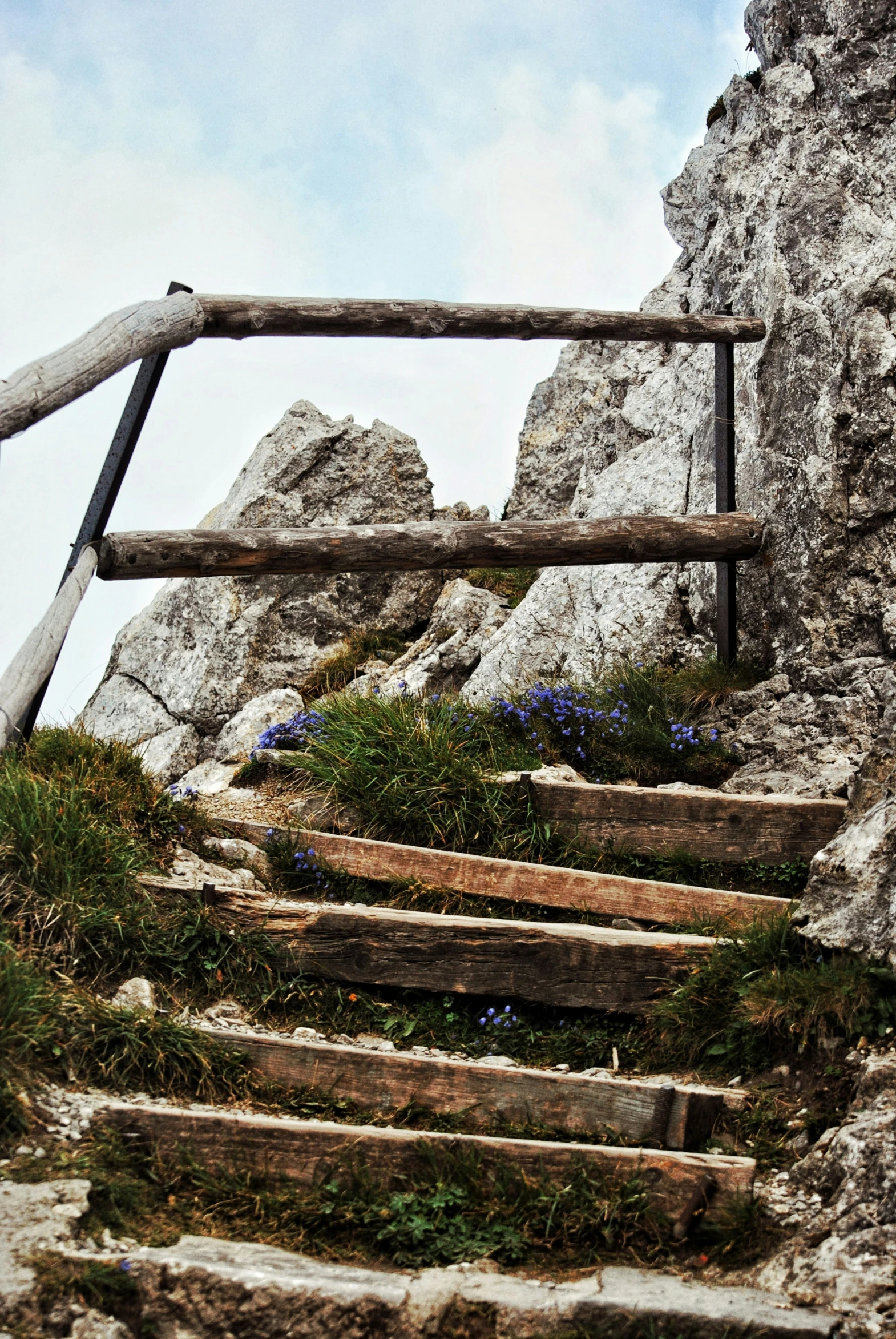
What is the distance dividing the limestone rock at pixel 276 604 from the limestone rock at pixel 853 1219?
5.70m

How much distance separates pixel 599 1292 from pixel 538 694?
360 centimetres

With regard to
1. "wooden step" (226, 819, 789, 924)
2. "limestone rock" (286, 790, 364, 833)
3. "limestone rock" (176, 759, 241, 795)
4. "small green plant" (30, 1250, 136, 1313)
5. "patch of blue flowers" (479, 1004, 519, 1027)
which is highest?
"limestone rock" (176, 759, 241, 795)

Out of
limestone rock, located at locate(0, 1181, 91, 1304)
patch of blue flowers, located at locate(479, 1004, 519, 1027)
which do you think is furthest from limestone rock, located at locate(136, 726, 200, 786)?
limestone rock, located at locate(0, 1181, 91, 1304)

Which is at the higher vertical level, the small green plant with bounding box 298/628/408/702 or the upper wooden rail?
the upper wooden rail

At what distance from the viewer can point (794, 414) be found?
6355mm

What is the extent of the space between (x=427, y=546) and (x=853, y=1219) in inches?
143

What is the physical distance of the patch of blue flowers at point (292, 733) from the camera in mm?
5863

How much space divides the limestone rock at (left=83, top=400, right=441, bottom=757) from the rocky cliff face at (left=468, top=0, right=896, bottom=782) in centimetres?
161

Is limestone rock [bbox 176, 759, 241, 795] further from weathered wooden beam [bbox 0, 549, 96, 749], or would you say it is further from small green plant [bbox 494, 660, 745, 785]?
small green plant [bbox 494, 660, 745, 785]

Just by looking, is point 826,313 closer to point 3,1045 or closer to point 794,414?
point 794,414

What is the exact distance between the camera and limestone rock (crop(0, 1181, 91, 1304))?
8.38 feet

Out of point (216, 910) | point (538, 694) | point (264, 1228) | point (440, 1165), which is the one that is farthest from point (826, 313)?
point (264, 1228)

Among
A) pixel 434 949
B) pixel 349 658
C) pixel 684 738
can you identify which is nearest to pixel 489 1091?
pixel 434 949

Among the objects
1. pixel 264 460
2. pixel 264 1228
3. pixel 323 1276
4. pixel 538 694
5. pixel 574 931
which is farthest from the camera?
pixel 264 460
